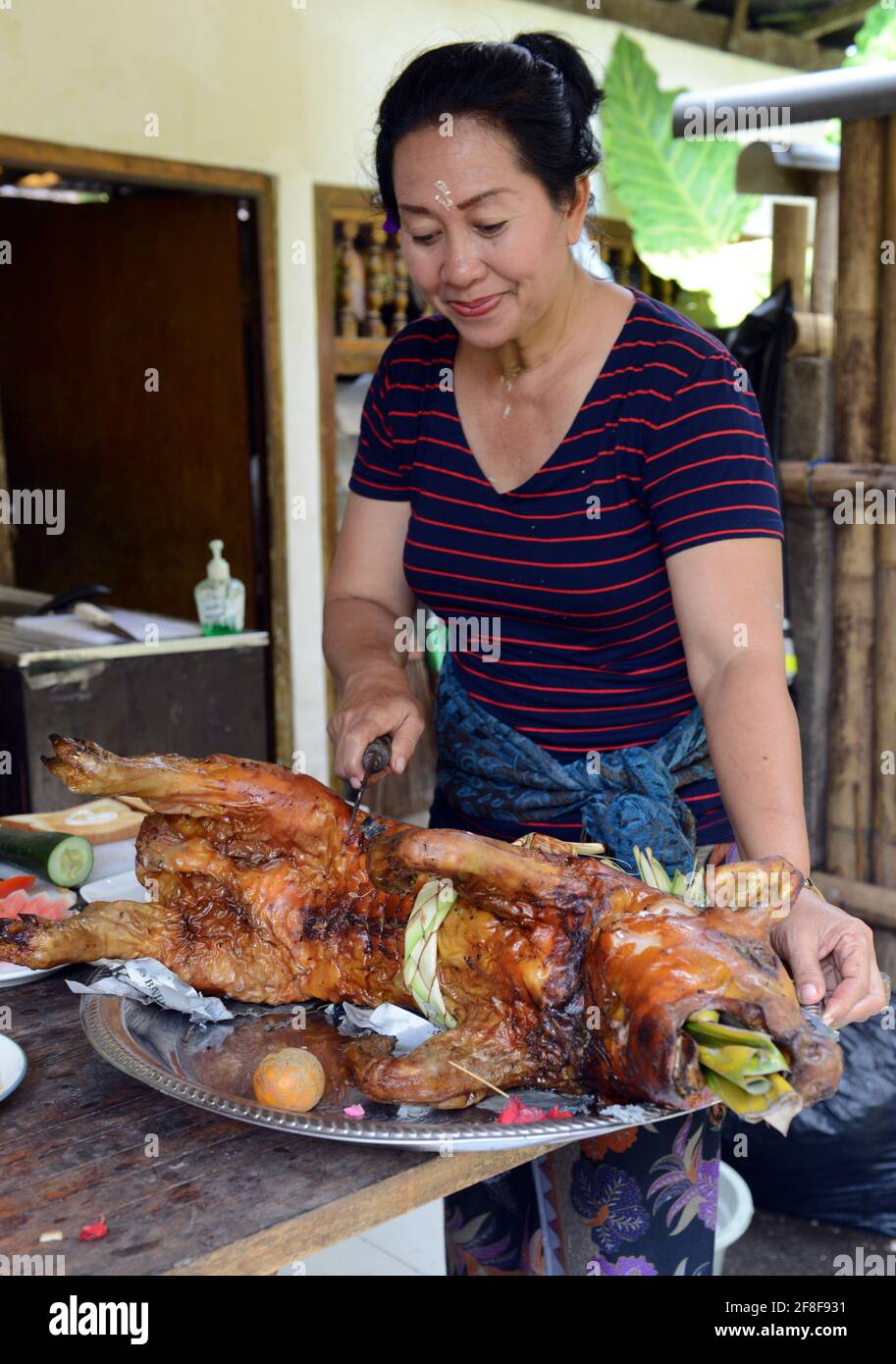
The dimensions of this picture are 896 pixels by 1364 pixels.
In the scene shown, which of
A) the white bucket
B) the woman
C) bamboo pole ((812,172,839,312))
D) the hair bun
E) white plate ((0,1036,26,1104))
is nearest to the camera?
white plate ((0,1036,26,1104))

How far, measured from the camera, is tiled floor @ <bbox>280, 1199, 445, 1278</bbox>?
2688mm

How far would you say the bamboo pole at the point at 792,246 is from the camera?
469 centimetres

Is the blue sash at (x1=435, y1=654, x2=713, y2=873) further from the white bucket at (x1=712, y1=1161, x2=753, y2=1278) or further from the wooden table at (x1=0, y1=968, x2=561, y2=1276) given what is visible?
the white bucket at (x1=712, y1=1161, x2=753, y2=1278)

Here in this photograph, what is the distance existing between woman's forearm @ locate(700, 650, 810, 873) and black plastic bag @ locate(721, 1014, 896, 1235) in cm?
167

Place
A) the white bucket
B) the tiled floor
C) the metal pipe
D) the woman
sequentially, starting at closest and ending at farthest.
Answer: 1. the woman
2. the white bucket
3. the tiled floor
4. the metal pipe

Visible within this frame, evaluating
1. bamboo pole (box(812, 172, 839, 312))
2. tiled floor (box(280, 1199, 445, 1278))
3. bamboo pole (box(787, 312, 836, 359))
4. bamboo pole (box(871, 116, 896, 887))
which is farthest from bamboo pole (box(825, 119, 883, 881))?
tiled floor (box(280, 1199, 445, 1278))

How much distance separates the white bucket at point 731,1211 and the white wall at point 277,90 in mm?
3165

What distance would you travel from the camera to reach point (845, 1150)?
3.18m

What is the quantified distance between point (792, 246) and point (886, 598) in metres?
1.50

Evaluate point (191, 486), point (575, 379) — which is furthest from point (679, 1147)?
point (191, 486)

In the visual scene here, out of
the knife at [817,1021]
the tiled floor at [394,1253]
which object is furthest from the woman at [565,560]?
the tiled floor at [394,1253]

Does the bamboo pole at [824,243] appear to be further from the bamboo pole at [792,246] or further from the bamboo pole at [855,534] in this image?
the bamboo pole at [855,534]

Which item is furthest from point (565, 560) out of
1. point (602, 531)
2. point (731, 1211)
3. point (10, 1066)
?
point (731, 1211)

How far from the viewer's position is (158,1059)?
139 centimetres
